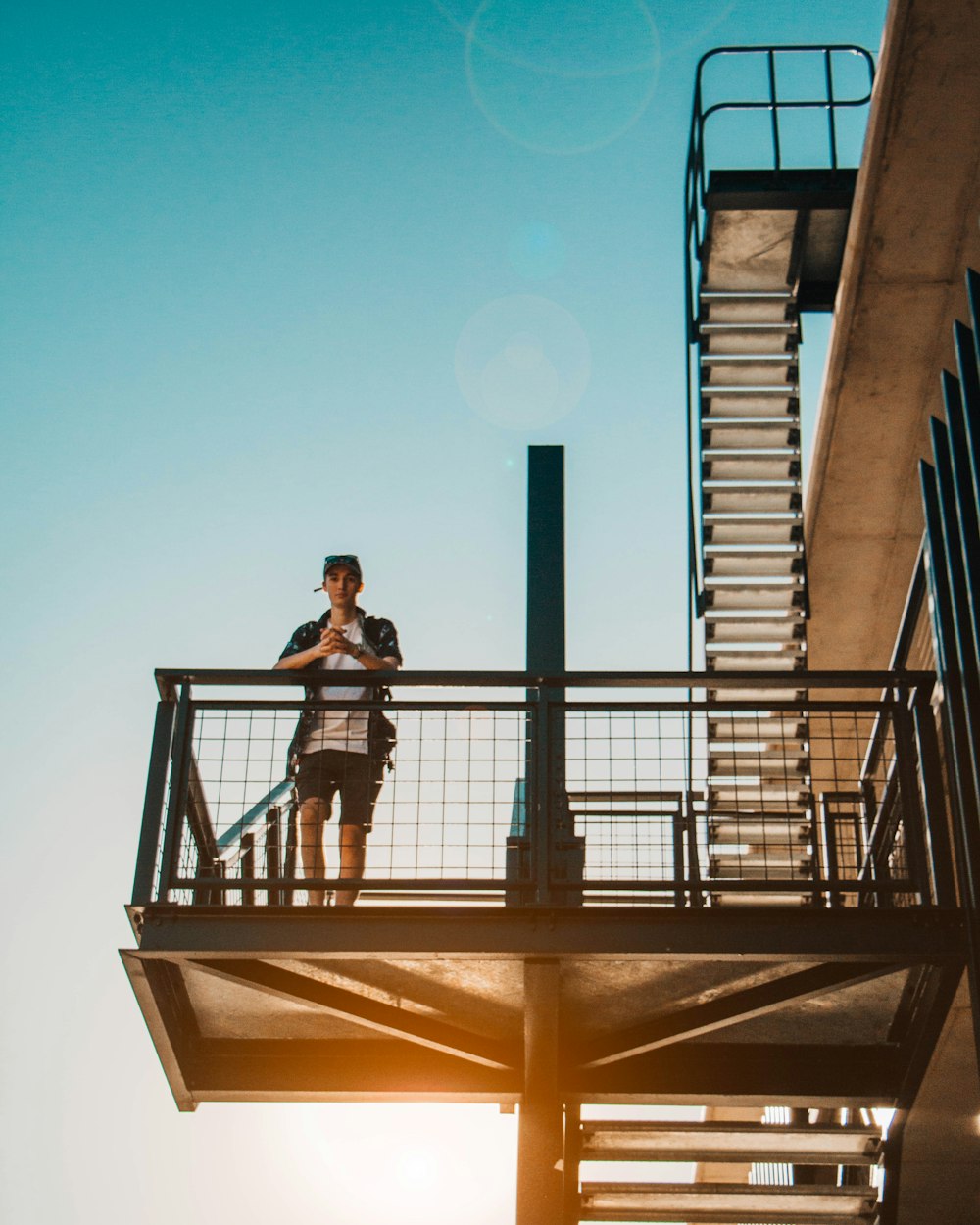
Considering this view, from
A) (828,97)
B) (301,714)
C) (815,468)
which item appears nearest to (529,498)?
(301,714)

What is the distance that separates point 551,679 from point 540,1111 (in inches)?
96.3

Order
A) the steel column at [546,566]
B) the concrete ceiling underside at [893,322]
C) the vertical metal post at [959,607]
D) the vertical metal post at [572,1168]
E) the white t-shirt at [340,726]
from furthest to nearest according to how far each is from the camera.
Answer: the concrete ceiling underside at [893,322] → the steel column at [546,566] → the vertical metal post at [572,1168] → the white t-shirt at [340,726] → the vertical metal post at [959,607]

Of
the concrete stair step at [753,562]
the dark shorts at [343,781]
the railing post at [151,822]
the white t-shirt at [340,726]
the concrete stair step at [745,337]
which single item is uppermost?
the concrete stair step at [745,337]

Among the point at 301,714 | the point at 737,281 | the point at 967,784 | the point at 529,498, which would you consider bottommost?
the point at 967,784

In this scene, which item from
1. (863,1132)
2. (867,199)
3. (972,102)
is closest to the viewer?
(863,1132)

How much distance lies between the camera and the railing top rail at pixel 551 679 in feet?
23.1

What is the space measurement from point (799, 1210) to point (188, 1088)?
3.46 metres

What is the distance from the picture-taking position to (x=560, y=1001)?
7.57 meters

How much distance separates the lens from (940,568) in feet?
22.9

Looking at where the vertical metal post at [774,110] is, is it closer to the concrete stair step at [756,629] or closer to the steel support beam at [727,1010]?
the concrete stair step at [756,629]

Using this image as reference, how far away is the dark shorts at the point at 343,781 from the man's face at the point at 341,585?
0.91m

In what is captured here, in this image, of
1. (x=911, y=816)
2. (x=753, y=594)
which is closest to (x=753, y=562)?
(x=753, y=594)

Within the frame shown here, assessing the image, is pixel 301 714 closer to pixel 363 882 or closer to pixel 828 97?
pixel 363 882

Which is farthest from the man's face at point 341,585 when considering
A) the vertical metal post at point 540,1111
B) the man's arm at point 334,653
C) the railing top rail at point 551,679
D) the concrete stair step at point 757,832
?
the concrete stair step at point 757,832
